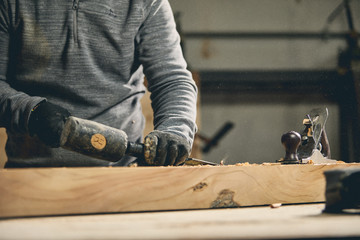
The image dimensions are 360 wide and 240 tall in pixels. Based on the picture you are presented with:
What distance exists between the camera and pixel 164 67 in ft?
4.61

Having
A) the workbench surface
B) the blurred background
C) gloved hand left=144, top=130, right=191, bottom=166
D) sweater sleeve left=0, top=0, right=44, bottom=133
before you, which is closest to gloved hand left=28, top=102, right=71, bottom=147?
sweater sleeve left=0, top=0, right=44, bottom=133

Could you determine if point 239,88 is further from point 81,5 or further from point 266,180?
point 266,180

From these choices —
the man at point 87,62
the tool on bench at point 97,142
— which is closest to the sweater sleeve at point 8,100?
the man at point 87,62

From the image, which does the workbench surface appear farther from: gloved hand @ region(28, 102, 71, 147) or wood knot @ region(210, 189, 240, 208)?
gloved hand @ region(28, 102, 71, 147)

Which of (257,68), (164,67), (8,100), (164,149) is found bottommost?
(164,149)

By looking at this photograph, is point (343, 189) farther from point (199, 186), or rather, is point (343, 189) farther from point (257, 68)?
point (257, 68)

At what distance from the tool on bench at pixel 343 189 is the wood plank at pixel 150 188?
0.65ft

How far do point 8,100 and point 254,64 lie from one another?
9.94 feet

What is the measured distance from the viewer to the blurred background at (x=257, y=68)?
3691 millimetres

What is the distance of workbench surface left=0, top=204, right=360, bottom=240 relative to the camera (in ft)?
1.71

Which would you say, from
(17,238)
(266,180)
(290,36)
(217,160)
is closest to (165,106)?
(266,180)

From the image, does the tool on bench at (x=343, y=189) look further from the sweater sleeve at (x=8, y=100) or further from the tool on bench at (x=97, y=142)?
the sweater sleeve at (x=8, y=100)

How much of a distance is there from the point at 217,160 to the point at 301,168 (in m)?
2.81

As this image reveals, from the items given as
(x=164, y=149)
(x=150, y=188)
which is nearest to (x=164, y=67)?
(x=164, y=149)
